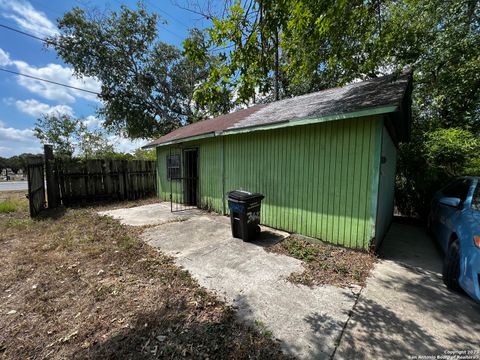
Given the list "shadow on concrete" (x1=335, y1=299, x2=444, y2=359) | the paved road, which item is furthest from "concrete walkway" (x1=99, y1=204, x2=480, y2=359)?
the paved road

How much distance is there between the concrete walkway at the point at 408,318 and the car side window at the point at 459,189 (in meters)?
1.29

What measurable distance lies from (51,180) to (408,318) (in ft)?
34.2

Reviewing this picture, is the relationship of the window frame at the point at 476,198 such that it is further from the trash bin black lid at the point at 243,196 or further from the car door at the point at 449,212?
the trash bin black lid at the point at 243,196

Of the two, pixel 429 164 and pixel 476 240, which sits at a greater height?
pixel 429 164

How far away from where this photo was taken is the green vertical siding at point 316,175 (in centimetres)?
394

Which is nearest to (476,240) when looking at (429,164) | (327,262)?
(327,262)

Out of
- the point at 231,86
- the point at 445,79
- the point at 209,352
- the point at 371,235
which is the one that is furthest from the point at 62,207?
the point at 445,79

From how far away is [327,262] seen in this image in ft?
12.2

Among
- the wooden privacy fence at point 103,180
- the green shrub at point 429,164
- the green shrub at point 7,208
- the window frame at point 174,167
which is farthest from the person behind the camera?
the window frame at point 174,167

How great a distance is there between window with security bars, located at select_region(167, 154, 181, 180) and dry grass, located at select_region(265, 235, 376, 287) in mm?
5695

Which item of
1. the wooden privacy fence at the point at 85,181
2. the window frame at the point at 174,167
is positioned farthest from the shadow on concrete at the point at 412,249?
the wooden privacy fence at the point at 85,181

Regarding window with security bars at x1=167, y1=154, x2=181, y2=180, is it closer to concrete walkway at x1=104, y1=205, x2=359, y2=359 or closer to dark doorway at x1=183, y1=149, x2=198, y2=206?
dark doorway at x1=183, y1=149, x2=198, y2=206

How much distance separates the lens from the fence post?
25.1ft

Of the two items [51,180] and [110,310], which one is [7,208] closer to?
[51,180]
